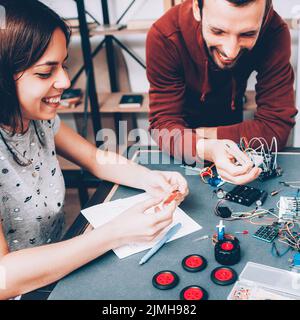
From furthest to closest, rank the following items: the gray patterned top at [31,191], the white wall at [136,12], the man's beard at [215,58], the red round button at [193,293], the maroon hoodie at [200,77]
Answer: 1. the white wall at [136,12]
2. the maroon hoodie at [200,77]
3. the man's beard at [215,58]
4. the gray patterned top at [31,191]
5. the red round button at [193,293]

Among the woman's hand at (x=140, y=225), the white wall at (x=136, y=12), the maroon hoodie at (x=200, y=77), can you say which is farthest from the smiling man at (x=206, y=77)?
the white wall at (x=136, y=12)

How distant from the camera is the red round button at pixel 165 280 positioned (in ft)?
2.74

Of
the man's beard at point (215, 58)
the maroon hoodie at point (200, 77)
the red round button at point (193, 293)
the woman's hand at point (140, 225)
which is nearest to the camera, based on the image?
the red round button at point (193, 293)

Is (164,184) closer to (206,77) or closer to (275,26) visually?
(206,77)

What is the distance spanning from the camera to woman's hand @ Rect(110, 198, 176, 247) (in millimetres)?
934

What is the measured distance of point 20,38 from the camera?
0.96m

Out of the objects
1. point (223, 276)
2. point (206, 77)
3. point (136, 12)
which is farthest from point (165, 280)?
point (136, 12)

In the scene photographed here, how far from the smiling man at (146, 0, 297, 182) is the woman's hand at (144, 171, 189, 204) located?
15 cm

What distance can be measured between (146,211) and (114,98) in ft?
5.83

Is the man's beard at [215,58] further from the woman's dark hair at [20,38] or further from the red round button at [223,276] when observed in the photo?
the red round button at [223,276]

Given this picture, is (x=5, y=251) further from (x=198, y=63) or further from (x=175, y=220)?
(x=198, y=63)

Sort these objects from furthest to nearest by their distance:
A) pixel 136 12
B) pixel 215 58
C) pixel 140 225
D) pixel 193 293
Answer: pixel 136 12 → pixel 215 58 → pixel 140 225 → pixel 193 293

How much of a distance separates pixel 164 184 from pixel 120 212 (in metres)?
0.15

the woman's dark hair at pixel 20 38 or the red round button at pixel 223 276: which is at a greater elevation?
the woman's dark hair at pixel 20 38
